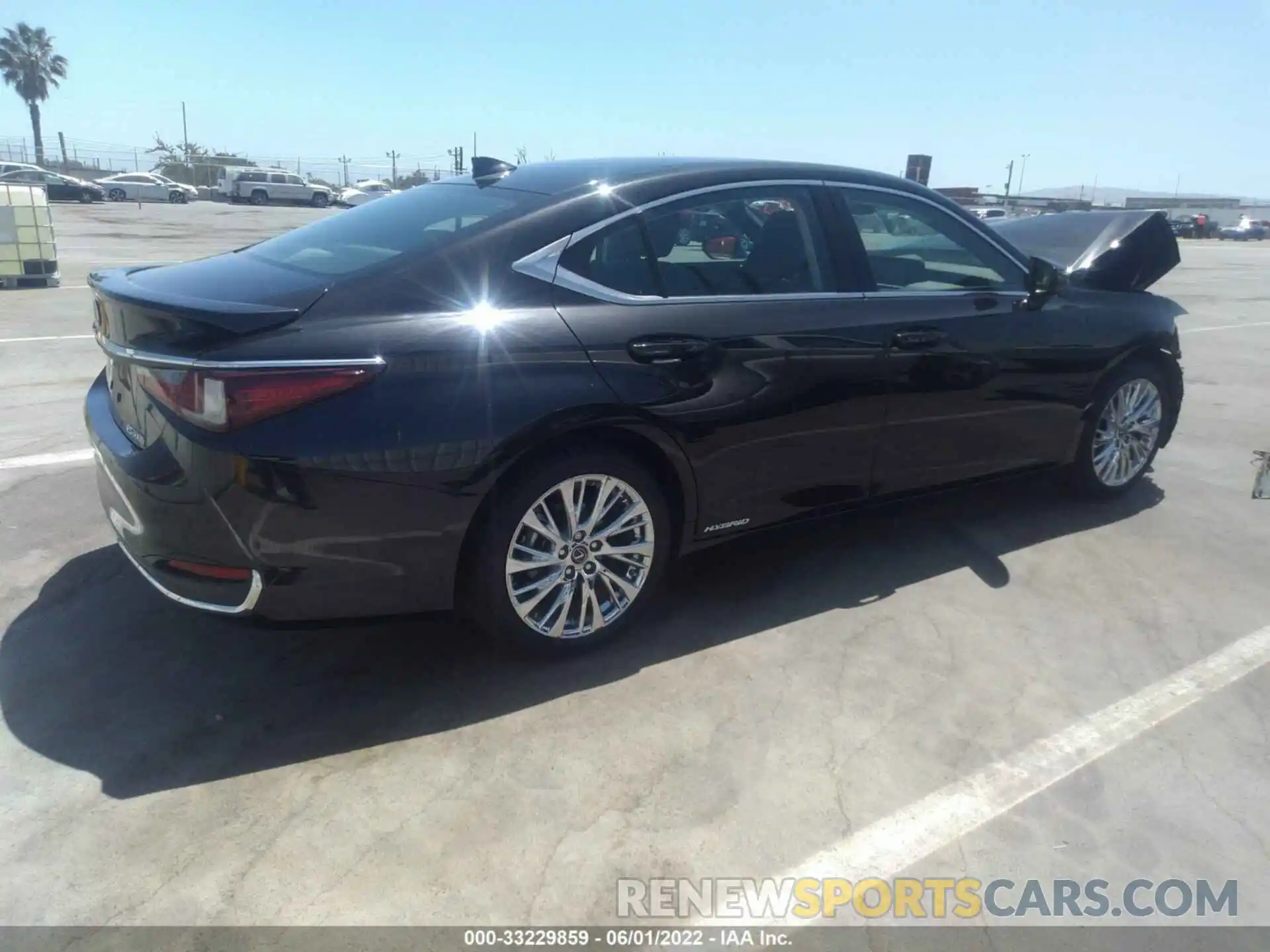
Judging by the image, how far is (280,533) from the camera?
8.92ft

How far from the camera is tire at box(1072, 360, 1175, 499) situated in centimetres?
487

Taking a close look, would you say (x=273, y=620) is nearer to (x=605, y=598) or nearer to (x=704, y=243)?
(x=605, y=598)

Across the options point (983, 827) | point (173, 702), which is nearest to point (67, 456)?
point (173, 702)

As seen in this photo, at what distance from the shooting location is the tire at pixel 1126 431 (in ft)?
16.0

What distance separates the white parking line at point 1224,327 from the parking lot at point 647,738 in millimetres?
8713

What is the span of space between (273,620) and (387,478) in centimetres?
54

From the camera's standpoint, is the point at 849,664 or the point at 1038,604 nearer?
the point at 849,664

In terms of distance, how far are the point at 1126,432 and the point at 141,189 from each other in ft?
174

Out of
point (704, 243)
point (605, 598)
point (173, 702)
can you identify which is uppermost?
point (704, 243)

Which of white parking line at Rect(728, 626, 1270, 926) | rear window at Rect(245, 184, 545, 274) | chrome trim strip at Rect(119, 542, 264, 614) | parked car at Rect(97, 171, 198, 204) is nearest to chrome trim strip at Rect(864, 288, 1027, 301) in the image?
rear window at Rect(245, 184, 545, 274)

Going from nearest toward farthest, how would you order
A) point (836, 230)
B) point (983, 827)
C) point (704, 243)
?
point (983, 827)
point (704, 243)
point (836, 230)

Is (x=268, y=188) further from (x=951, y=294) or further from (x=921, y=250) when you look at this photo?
(x=951, y=294)

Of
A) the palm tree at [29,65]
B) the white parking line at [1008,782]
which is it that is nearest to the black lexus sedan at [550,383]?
the white parking line at [1008,782]

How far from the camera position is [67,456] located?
17.0 feet
